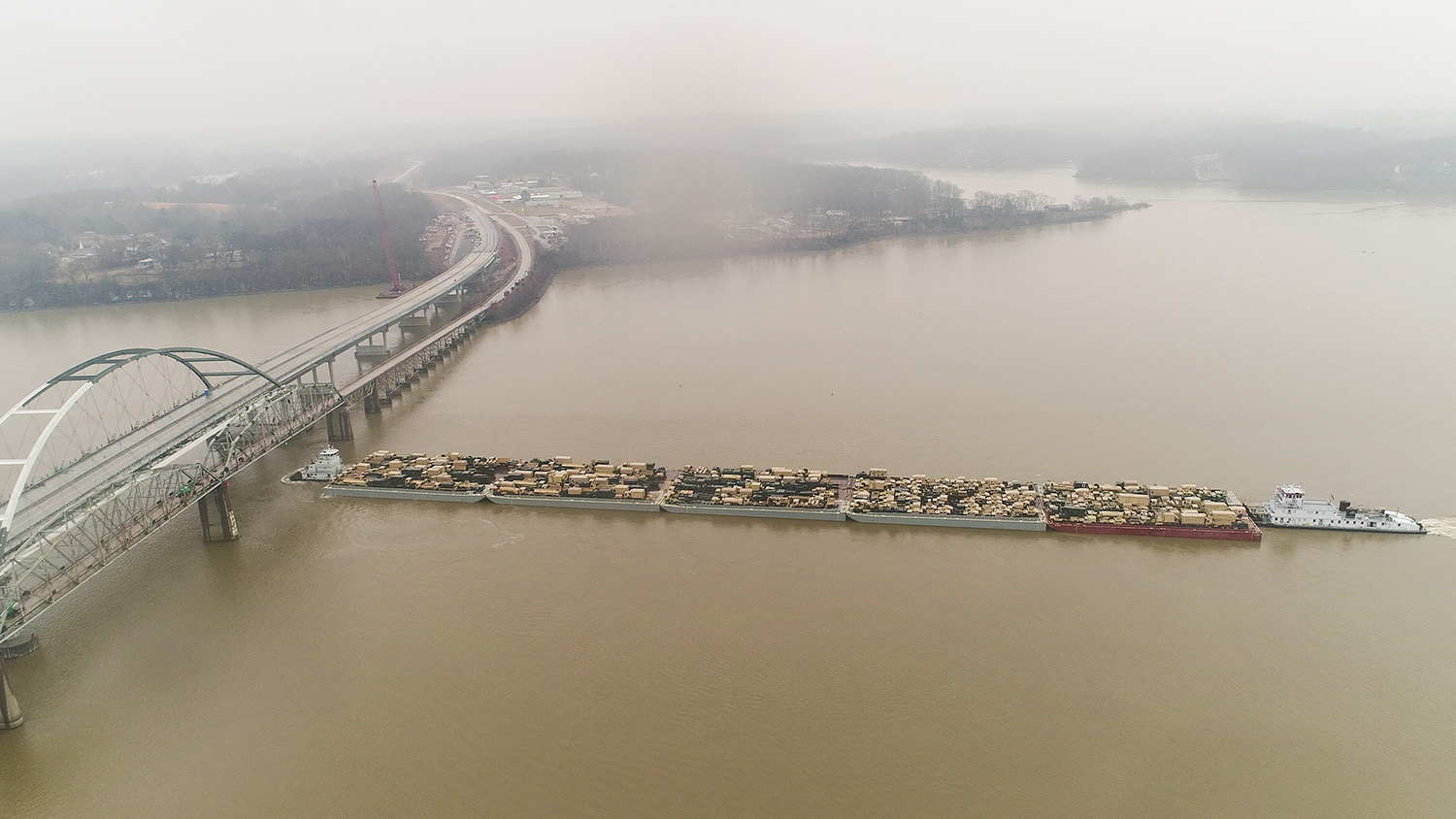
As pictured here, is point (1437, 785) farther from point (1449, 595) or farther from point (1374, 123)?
point (1374, 123)

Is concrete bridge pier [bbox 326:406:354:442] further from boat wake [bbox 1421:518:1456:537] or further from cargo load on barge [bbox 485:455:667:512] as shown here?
boat wake [bbox 1421:518:1456:537]

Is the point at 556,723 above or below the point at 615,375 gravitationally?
below

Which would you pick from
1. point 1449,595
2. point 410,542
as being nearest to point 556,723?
point 410,542

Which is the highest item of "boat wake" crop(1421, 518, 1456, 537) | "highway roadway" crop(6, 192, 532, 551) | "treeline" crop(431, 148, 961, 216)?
"treeline" crop(431, 148, 961, 216)

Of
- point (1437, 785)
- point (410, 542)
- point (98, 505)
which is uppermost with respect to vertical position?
point (98, 505)

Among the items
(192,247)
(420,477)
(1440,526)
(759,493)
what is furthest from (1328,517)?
(192,247)

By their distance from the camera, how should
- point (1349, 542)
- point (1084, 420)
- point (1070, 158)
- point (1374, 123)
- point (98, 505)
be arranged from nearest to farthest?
1. point (98, 505)
2. point (1349, 542)
3. point (1084, 420)
4. point (1070, 158)
5. point (1374, 123)

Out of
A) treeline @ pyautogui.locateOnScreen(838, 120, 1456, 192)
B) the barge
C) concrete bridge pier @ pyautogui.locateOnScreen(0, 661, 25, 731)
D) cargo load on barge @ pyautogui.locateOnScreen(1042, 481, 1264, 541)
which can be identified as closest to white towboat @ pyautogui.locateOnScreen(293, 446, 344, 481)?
the barge

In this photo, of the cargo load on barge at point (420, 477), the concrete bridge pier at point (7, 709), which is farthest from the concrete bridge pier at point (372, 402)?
the concrete bridge pier at point (7, 709)
